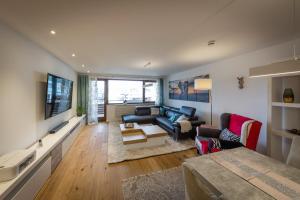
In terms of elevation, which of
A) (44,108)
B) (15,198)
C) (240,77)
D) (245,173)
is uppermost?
(240,77)

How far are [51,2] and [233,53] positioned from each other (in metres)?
3.38

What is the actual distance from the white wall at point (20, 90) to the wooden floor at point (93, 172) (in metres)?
0.78

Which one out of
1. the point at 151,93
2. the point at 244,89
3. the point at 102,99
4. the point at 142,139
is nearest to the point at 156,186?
the point at 142,139

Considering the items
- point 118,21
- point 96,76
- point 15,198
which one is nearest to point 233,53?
point 118,21

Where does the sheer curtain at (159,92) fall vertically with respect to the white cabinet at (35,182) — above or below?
above

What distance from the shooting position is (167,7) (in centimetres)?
148

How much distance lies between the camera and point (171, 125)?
4133mm

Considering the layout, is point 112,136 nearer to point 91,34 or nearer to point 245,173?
point 91,34

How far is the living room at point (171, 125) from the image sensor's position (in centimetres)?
138

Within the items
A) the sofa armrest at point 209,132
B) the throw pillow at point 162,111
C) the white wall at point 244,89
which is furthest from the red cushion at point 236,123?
the throw pillow at point 162,111

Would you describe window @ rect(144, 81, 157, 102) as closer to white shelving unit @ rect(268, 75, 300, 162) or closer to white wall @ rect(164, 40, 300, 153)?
white wall @ rect(164, 40, 300, 153)

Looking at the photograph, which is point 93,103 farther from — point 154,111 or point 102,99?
point 154,111

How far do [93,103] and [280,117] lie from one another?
603cm

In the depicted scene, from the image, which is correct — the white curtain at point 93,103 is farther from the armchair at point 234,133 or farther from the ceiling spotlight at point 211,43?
the ceiling spotlight at point 211,43
